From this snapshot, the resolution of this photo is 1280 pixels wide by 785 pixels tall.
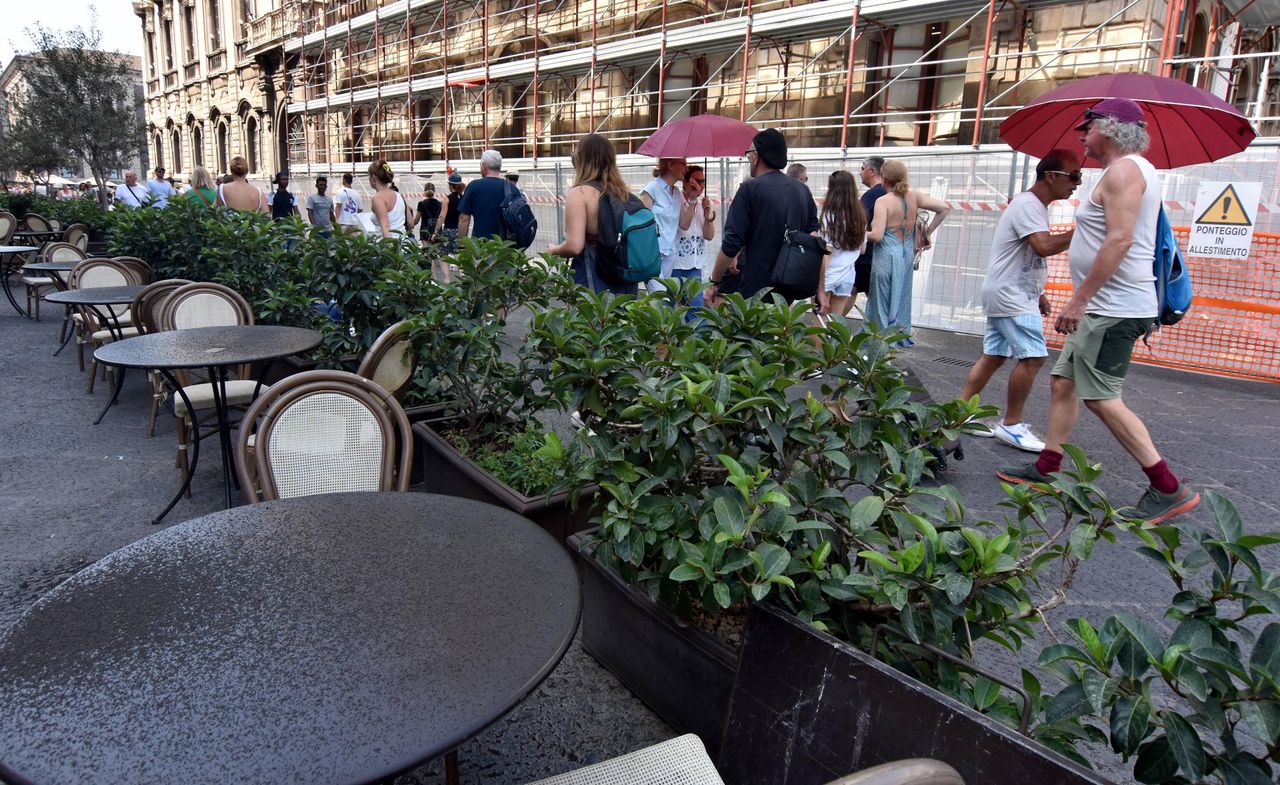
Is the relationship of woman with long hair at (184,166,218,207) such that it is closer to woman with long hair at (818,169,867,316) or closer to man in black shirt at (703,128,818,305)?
woman with long hair at (818,169,867,316)

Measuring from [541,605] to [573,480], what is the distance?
658mm

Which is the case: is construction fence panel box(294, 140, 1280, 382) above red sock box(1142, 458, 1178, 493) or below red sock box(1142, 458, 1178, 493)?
above

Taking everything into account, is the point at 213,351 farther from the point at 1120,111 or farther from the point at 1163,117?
the point at 1163,117

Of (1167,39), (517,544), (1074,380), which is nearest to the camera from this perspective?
(517,544)

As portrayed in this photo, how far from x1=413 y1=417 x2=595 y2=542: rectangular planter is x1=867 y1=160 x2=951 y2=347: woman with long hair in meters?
4.53

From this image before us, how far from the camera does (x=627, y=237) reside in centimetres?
432

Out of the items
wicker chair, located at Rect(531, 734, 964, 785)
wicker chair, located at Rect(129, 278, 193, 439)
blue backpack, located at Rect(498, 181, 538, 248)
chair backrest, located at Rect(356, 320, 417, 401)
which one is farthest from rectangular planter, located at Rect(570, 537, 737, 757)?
blue backpack, located at Rect(498, 181, 538, 248)

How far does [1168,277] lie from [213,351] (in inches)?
180

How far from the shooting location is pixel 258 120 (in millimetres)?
31266

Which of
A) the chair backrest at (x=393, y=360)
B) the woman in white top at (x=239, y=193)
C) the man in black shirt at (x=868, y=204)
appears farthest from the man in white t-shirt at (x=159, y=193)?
the man in black shirt at (x=868, y=204)

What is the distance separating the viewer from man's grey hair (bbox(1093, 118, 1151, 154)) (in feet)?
11.6

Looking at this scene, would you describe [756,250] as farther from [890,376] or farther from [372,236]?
[890,376]

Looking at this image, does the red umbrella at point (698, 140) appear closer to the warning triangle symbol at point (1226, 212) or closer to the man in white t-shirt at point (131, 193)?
the warning triangle symbol at point (1226, 212)

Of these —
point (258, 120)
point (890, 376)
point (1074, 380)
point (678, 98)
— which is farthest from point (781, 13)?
point (258, 120)
